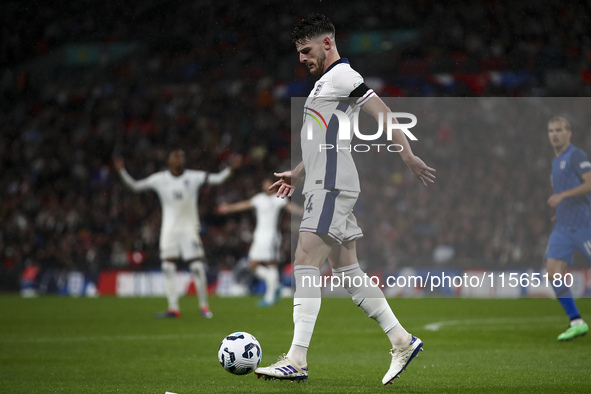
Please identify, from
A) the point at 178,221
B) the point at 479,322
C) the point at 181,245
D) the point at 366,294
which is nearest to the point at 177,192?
the point at 178,221

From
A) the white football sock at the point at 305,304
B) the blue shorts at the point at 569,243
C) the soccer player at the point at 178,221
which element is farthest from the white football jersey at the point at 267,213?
the white football sock at the point at 305,304

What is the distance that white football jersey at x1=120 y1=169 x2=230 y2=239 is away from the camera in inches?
489

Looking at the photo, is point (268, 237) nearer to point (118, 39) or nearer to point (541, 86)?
point (541, 86)

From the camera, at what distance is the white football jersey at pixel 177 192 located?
40.8 ft

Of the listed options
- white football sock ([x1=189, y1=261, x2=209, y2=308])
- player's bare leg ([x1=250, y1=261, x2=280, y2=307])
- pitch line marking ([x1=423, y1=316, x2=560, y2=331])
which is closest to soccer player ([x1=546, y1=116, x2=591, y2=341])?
pitch line marking ([x1=423, y1=316, x2=560, y2=331])

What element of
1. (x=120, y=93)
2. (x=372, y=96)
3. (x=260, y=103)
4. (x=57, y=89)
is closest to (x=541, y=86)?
(x=260, y=103)

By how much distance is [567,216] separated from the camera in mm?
8961

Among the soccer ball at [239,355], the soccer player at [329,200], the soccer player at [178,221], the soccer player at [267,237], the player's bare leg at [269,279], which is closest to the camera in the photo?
the soccer player at [329,200]

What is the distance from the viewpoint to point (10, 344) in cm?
896

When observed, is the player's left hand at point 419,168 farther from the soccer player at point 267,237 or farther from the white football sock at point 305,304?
the soccer player at point 267,237

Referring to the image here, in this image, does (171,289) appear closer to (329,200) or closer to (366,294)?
(366,294)

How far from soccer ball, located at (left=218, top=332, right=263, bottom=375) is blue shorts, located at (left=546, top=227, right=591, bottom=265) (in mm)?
4196

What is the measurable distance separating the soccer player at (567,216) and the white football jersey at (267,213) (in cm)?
712

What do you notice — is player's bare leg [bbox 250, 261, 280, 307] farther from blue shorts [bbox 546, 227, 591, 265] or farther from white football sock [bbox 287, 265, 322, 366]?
white football sock [bbox 287, 265, 322, 366]
